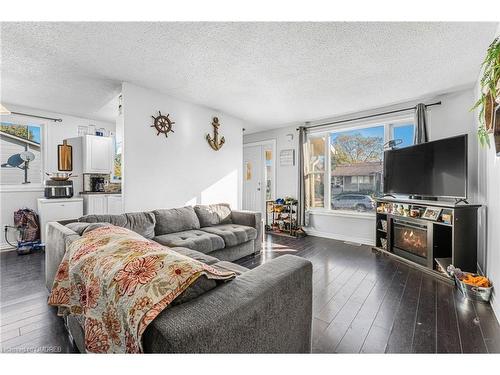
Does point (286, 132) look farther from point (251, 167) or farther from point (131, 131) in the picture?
point (131, 131)

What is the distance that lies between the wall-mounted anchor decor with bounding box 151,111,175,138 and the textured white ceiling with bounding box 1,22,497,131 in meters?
0.36

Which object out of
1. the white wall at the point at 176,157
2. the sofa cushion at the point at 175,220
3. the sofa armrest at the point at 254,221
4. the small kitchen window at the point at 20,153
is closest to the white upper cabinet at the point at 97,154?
the small kitchen window at the point at 20,153

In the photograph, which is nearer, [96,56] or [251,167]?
[96,56]

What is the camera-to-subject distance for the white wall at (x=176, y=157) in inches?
121

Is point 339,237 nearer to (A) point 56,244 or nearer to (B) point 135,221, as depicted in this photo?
(B) point 135,221

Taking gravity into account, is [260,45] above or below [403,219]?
above

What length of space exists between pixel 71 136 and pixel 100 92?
185 centimetres

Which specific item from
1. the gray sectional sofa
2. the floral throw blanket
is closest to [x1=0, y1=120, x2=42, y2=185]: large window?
the gray sectional sofa

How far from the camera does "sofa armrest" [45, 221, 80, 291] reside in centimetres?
168

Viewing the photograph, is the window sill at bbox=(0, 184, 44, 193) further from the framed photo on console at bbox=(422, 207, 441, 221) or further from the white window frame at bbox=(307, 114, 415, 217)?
the framed photo on console at bbox=(422, 207, 441, 221)

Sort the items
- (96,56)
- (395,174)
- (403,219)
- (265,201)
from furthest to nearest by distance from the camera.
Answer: (265,201) → (395,174) → (403,219) → (96,56)

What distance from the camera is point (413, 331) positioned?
1.69 metres

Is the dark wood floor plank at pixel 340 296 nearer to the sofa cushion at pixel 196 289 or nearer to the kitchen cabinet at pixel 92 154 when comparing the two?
the sofa cushion at pixel 196 289

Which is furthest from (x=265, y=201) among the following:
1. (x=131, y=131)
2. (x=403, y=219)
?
(x=131, y=131)
